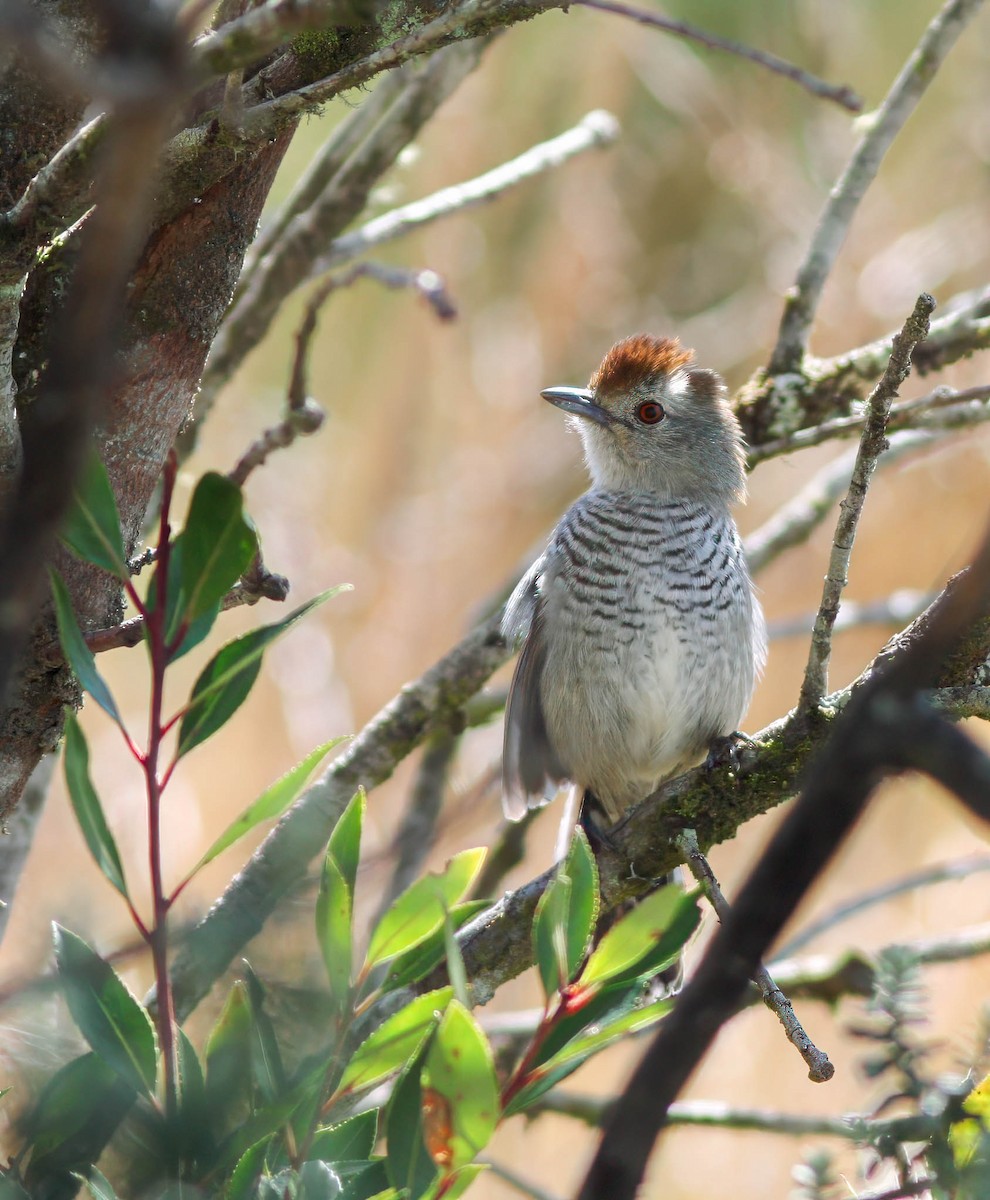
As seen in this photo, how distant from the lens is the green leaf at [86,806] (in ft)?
4.51

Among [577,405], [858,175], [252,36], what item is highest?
[252,36]

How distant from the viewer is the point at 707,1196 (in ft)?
18.4

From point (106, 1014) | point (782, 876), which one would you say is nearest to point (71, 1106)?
point (106, 1014)

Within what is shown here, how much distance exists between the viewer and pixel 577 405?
13.4 feet

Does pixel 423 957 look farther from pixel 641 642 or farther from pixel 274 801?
pixel 641 642

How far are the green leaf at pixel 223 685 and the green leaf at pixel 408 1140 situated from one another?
450 millimetres

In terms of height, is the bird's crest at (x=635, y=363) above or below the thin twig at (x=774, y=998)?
above

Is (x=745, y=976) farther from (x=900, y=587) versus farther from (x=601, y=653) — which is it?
(x=900, y=587)

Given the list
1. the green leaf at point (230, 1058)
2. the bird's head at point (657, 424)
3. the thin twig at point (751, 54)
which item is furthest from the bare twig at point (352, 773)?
the thin twig at point (751, 54)

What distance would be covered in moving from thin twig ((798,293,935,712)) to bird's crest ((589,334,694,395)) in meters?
2.24

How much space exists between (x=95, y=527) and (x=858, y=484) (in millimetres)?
1074

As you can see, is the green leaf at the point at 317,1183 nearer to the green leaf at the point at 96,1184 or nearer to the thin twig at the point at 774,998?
the green leaf at the point at 96,1184

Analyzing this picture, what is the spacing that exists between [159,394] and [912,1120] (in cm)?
→ 139

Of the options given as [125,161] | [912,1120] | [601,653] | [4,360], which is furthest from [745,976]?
[601,653]
